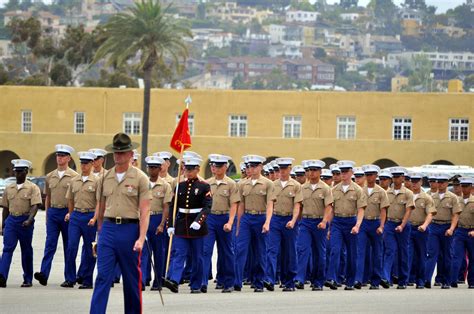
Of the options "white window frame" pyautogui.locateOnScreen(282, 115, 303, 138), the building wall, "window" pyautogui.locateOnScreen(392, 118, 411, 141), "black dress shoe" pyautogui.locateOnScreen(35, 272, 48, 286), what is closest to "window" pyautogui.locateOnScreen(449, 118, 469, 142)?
the building wall

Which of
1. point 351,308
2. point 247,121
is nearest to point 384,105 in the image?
point 247,121

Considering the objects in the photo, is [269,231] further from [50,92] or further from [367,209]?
[50,92]

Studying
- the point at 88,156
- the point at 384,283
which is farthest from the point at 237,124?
the point at 88,156

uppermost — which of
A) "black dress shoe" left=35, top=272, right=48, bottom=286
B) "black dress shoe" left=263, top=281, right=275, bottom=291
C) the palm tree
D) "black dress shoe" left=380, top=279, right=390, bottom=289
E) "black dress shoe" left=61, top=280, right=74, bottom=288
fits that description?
the palm tree

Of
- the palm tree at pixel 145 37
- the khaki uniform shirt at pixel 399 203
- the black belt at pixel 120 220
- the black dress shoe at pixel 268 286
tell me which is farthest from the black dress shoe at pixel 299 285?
the palm tree at pixel 145 37

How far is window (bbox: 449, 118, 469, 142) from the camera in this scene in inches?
2773

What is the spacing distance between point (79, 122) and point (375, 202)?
53555 millimetres

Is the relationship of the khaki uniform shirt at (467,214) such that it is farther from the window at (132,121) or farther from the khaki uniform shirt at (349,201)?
the window at (132,121)

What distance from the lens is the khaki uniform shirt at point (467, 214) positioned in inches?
847

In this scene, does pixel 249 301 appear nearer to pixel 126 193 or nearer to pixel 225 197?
pixel 225 197

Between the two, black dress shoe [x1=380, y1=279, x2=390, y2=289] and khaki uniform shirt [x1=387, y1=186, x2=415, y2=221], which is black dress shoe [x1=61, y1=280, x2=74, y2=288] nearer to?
black dress shoe [x1=380, y1=279, x2=390, y2=289]

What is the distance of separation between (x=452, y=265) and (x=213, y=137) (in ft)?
163

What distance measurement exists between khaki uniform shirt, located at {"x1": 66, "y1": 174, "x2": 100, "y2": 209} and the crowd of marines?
0.05ft

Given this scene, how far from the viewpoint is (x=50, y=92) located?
73625 millimetres
